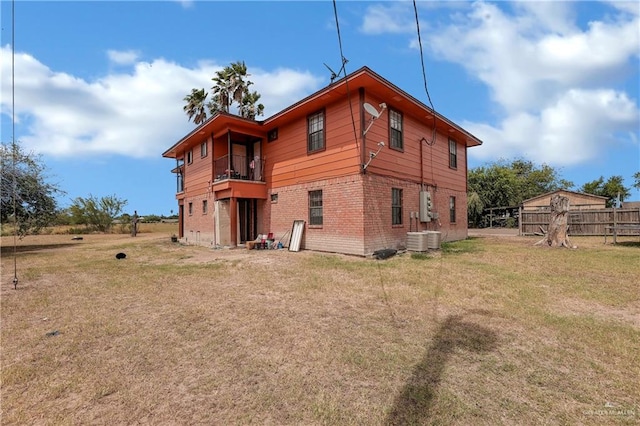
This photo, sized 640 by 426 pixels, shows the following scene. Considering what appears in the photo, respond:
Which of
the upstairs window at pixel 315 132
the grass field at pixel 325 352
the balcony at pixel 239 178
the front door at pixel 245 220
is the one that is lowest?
the grass field at pixel 325 352

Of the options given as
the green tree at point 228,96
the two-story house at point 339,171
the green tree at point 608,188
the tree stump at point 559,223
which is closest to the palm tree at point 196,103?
the green tree at point 228,96

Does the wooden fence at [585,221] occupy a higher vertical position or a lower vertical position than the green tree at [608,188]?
lower

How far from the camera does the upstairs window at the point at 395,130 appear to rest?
12098mm

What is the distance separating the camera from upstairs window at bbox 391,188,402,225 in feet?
39.5

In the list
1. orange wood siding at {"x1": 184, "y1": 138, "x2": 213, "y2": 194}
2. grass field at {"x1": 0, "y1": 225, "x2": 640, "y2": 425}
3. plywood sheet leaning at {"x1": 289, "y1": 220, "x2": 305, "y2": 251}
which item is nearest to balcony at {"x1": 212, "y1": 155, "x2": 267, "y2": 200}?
orange wood siding at {"x1": 184, "y1": 138, "x2": 213, "y2": 194}

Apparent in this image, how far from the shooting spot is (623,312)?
4.86 m

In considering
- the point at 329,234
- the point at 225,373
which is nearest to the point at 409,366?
the point at 225,373

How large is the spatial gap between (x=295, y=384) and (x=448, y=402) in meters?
1.32

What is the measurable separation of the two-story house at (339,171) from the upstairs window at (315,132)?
0.04 meters

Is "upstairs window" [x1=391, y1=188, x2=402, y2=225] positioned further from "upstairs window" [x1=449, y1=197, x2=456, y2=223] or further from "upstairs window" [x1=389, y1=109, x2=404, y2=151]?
"upstairs window" [x1=449, y1=197, x2=456, y2=223]

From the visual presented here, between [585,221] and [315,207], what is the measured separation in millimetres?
16866

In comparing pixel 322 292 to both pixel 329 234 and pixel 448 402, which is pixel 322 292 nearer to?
pixel 448 402

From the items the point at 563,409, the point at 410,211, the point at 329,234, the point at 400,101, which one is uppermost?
the point at 400,101

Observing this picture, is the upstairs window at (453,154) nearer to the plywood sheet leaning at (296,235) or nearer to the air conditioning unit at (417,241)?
the air conditioning unit at (417,241)
